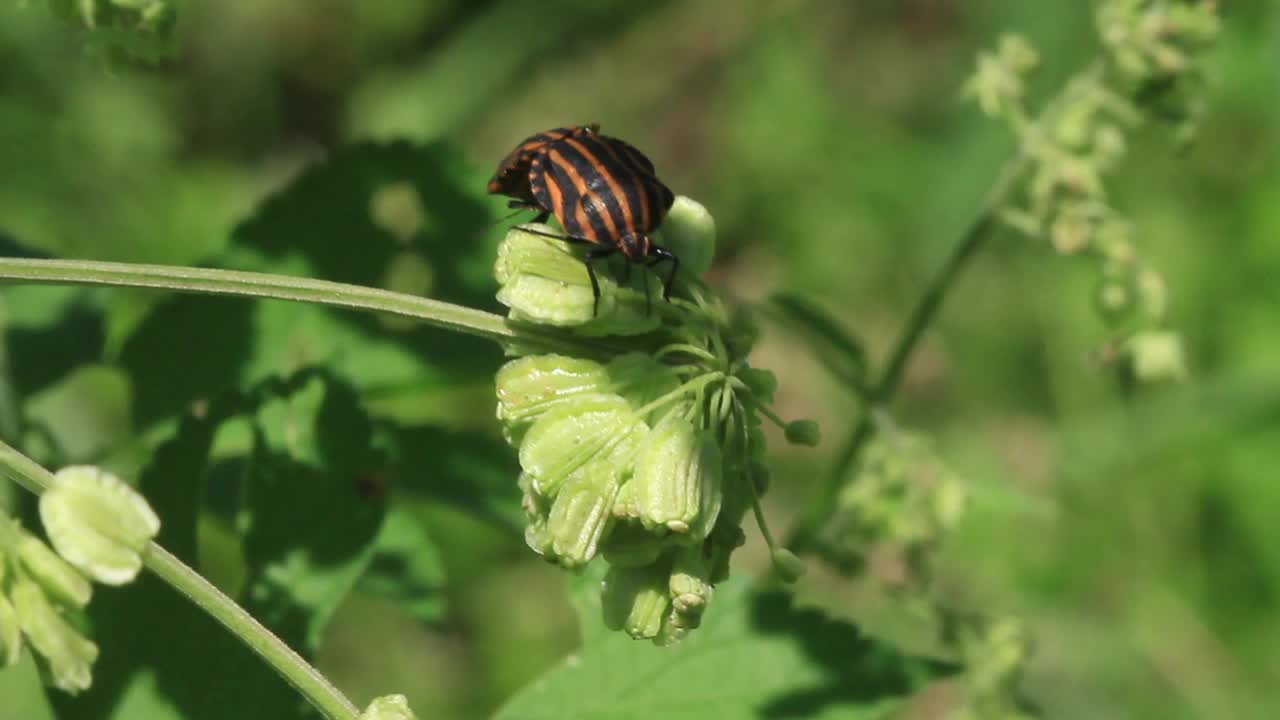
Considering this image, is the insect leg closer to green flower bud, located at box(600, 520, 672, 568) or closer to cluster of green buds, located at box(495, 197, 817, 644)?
cluster of green buds, located at box(495, 197, 817, 644)

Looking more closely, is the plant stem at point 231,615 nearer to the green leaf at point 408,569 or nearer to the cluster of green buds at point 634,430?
the cluster of green buds at point 634,430

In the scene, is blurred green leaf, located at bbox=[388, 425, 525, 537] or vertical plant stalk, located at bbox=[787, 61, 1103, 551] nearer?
blurred green leaf, located at bbox=[388, 425, 525, 537]

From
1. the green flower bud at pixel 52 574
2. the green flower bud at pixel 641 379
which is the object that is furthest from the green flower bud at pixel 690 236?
the green flower bud at pixel 52 574

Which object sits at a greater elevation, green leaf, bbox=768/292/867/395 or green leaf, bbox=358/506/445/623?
green leaf, bbox=768/292/867/395

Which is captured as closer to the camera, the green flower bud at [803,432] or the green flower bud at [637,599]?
the green flower bud at [637,599]

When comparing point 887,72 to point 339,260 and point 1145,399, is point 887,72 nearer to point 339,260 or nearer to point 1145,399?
point 1145,399

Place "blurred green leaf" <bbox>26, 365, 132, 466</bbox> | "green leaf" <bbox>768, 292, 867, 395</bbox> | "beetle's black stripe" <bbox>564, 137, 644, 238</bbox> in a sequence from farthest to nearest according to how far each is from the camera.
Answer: "blurred green leaf" <bbox>26, 365, 132, 466</bbox> < "green leaf" <bbox>768, 292, 867, 395</bbox> < "beetle's black stripe" <bbox>564, 137, 644, 238</bbox>

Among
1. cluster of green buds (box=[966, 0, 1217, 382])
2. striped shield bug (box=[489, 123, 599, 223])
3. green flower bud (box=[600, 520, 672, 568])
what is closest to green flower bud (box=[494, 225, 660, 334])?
striped shield bug (box=[489, 123, 599, 223])
